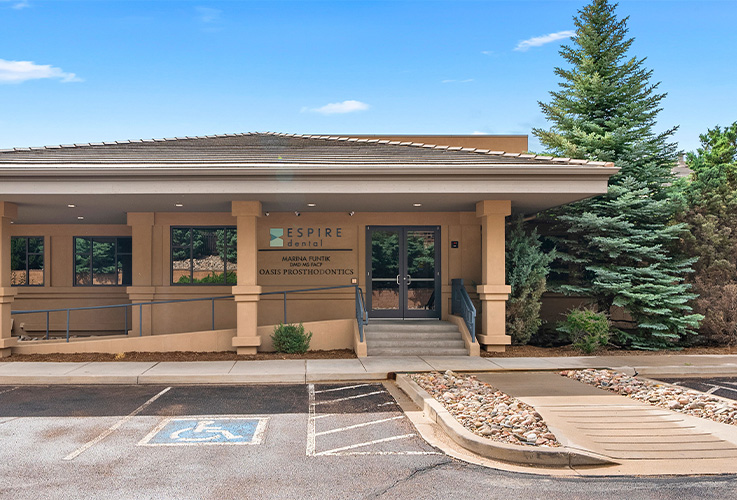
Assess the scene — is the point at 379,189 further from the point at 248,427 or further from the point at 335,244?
the point at 248,427

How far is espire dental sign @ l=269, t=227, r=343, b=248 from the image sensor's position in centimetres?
1675

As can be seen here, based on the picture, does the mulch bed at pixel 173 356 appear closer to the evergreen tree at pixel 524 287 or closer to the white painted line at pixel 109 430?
the white painted line at pixel 109 430

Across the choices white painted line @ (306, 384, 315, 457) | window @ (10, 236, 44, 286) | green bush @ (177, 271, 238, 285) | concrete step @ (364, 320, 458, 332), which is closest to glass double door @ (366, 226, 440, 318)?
concrete step @ (364, 320, 458, 332)

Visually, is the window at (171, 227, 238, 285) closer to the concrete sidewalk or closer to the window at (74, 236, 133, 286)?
the window at (74, 236, 133, 286)

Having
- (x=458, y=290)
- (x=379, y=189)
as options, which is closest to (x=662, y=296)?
(x=458, y=290)

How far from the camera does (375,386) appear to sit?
434 inches

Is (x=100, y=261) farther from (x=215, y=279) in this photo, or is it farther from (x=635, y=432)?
(x=635, y=432)

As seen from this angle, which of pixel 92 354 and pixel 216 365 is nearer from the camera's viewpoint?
pixel 216 365

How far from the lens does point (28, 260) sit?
19.0 meters

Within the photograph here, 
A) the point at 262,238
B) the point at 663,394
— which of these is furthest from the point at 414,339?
the point at 663,394

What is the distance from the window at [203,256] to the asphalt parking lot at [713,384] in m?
11.3

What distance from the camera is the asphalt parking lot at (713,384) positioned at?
406 inches

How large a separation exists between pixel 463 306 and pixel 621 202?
4.88 metres

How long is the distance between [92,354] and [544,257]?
11272 millimetres
